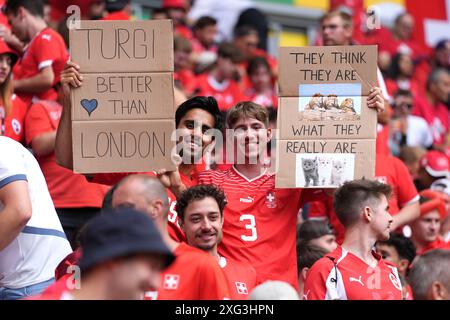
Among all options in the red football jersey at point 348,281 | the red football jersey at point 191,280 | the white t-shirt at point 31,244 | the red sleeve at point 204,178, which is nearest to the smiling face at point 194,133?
the red sleeve at point 204,178

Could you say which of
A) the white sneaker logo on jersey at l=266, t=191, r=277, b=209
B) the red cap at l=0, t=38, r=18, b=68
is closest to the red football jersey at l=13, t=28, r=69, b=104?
the red cap at l=0, t=38, r=18, b=68

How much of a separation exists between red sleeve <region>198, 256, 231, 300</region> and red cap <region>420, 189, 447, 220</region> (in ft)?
12.9

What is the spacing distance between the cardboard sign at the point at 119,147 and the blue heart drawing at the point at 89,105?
7 cm

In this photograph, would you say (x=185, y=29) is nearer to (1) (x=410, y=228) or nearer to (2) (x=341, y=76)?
(1) (x=410, y=228)

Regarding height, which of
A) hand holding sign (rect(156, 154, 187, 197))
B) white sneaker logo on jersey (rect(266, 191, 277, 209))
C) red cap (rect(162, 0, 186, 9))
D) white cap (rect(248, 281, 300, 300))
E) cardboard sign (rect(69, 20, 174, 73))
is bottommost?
white cap (rect(248, 281, 300, 300))

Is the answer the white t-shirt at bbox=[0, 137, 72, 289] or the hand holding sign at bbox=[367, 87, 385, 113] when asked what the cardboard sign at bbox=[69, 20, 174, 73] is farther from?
the hand holding sign at bbox=[367, 87, 385, 113]

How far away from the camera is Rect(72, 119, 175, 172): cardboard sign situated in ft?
22.3

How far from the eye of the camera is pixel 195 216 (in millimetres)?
6480

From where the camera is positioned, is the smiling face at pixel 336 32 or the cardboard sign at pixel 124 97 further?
the smiling face at pixel 336 32

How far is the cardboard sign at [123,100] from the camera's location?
6801 mm

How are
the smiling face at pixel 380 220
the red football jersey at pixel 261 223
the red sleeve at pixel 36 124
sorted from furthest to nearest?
the red sleeve at pixel 36 124
the red football jersey at pixel 261 223
the smiling face at pixel 380 220

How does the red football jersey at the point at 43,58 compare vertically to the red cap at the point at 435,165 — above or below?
above

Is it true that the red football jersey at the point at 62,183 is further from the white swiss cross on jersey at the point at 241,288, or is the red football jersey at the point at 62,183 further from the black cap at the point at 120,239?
the black cap at the point at 120,239

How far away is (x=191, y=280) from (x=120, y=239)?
1072 millimetres
